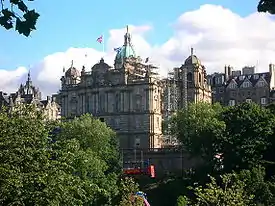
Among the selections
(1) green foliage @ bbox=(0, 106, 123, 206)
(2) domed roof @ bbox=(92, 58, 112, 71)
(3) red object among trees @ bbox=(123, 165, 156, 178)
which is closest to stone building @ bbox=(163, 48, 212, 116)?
(2) domed roof @ bbox=(92, 58, 112, 71)

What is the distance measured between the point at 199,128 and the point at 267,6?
7805cm

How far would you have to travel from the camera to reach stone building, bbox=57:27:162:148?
4006 inches

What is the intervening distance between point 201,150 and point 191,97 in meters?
37.2

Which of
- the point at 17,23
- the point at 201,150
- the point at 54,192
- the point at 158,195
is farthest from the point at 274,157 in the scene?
the point at 17,23

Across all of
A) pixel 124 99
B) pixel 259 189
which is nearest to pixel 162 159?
pixel 124 99

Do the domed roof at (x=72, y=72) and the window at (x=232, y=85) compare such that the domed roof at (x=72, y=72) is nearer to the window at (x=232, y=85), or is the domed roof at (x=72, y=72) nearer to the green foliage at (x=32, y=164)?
the window at (x=232, y=85)

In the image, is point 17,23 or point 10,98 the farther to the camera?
point 10,98

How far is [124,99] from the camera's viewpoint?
103562 millimetres

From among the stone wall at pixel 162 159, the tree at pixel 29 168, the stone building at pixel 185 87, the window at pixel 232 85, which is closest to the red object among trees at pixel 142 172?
the stone wall at pixel 162 159

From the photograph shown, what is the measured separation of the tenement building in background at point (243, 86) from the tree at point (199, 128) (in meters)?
33.6

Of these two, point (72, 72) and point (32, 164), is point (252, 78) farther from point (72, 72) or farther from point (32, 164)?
point (32, 164)

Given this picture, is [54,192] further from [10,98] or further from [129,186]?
[10,98]

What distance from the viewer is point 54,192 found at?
34.2m

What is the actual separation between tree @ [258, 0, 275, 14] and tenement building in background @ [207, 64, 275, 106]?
119476 millimetres
